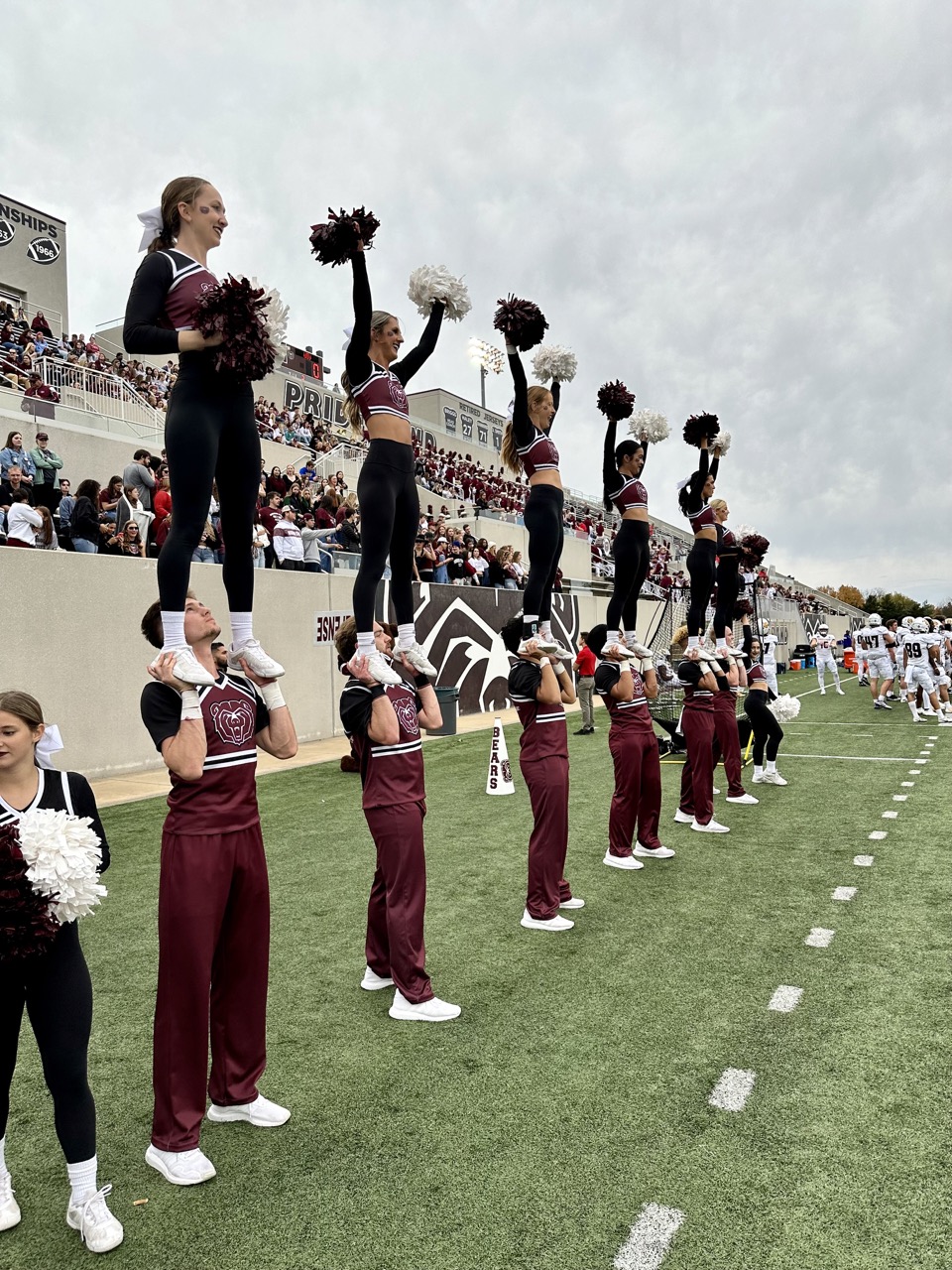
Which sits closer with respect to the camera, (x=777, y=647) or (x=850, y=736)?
(x=850, y=736)

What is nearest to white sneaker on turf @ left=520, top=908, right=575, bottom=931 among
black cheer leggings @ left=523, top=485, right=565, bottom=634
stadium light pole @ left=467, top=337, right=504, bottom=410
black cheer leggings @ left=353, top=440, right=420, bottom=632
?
black cheer leggings @ left=523, top=485, right=565, bottom=634

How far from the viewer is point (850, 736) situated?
13.6 metres

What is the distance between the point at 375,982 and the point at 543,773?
139 cm

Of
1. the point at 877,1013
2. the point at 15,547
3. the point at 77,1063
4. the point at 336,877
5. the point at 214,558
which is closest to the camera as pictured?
the point at 77,1063

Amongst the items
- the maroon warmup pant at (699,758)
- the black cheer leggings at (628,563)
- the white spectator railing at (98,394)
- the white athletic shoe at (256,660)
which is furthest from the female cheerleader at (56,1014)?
the white spectator railing at (98,394)

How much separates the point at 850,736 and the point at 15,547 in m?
11.8

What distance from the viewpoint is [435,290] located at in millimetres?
4059

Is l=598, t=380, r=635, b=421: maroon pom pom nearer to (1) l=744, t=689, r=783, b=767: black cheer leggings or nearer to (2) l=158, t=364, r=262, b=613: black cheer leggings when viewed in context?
(2) l=158, t=364, r=262, b=613: black cheer leggings

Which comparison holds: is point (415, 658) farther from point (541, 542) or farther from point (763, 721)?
point (763, 721)

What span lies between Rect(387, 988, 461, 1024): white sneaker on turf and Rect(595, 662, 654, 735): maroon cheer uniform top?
8.48 ft

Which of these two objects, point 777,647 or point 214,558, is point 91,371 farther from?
point 777,647

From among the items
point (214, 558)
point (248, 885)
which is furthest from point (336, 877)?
point (214, 558)

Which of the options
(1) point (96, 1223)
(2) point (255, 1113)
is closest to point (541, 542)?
(2) point (255, 1113)

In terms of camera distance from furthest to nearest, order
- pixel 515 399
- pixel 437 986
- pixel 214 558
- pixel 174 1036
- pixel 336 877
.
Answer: pixel 214 558 < pixel 336 877 < pixel 515 399 < pixel 437 986 < pixel 174 1036
